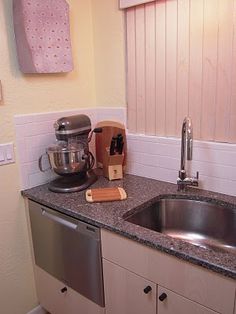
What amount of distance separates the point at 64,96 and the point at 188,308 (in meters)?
1.25

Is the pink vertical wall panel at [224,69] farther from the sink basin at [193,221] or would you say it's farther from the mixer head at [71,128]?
the mixer head at [71,128]

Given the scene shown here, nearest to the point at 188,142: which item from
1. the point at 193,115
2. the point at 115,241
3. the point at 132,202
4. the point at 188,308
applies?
the point at 193,115

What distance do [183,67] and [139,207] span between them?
28.8 inches

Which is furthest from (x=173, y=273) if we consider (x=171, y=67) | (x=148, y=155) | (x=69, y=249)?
(x=171, y=67)

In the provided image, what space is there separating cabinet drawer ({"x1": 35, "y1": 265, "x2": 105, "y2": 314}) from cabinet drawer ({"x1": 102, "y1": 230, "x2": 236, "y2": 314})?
13.1 inches

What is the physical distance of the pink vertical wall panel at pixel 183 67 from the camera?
1249mm

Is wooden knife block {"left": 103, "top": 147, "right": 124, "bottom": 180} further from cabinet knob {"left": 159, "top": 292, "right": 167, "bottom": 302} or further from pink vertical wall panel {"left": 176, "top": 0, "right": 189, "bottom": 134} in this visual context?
cabinet knob {"left": 159, "top": 292, "right": 167, "bottom": 302}

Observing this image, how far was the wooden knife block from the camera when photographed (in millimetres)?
1599

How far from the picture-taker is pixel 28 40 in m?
1.35

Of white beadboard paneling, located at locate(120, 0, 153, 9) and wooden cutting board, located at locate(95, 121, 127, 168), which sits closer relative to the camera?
white beadboard paneling, located at locate(120, 0, 153, 9)

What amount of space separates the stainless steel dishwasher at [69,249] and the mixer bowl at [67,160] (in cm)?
22

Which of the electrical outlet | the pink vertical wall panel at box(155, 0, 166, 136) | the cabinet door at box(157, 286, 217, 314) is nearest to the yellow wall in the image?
the electrical outlet

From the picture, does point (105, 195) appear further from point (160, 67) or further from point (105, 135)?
point (160, 67)

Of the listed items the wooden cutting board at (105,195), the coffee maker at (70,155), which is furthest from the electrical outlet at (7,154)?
the wooden cutting board at (105,195)
